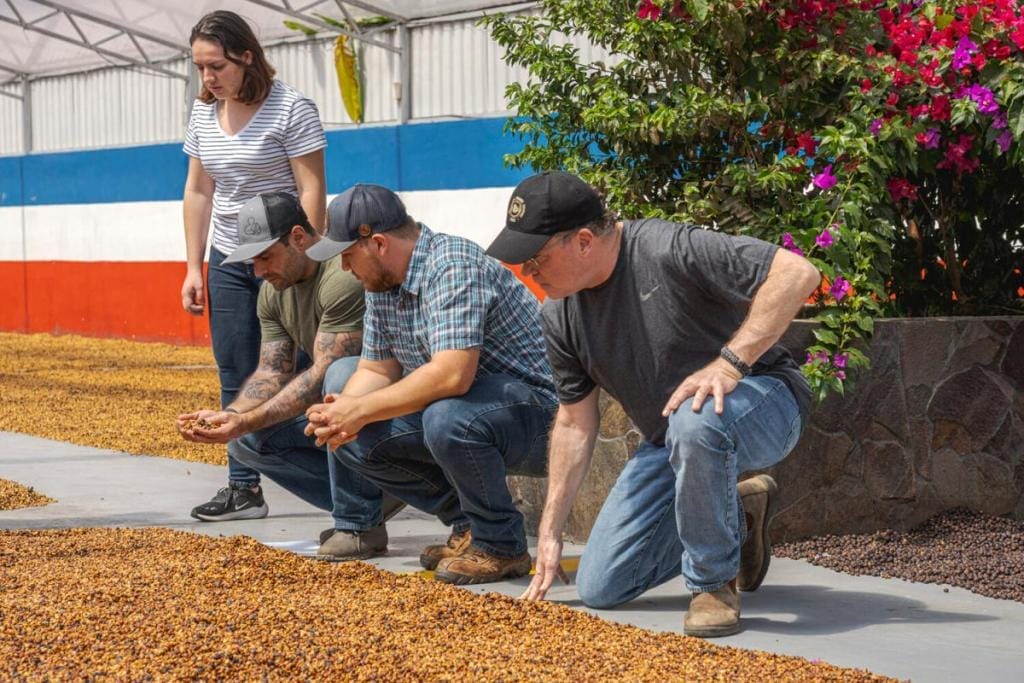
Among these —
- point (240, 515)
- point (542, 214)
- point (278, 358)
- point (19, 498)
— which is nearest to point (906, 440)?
point (542, 214)

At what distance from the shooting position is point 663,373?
4.28 meters

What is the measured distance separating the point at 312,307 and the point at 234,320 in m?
0.63

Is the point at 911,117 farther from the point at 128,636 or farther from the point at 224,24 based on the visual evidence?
the point at 128,636

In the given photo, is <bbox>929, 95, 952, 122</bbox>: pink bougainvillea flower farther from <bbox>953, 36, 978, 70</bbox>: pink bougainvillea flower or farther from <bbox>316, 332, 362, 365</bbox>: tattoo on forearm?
<bbox>316, 332, 362, 365</bbox>: tattoo on forearm

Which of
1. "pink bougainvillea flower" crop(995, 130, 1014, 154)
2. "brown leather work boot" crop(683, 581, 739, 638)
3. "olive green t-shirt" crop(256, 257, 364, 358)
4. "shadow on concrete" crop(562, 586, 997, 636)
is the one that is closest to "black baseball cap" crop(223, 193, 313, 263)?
"olive green t-shirt" crop(256, 257, 364, 358)

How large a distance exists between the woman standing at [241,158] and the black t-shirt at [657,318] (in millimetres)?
1838

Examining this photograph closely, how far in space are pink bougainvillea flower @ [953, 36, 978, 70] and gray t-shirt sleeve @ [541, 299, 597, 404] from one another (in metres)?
1.89

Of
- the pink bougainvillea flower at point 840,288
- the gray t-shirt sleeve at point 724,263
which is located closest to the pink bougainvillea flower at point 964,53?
the pink bougainvillea flower at point 840,288

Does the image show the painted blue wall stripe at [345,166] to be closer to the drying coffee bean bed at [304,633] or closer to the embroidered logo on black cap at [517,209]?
the drying coffee bean bed at [304,633]

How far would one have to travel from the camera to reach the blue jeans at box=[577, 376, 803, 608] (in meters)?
4.08

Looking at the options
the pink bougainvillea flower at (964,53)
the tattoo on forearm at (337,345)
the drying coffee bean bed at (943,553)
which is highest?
the pink bougainvillea flower at (964,53)

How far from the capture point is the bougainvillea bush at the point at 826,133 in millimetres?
5340

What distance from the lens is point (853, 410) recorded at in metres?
5.40

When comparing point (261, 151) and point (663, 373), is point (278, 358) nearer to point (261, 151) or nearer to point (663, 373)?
point (261, 151)
